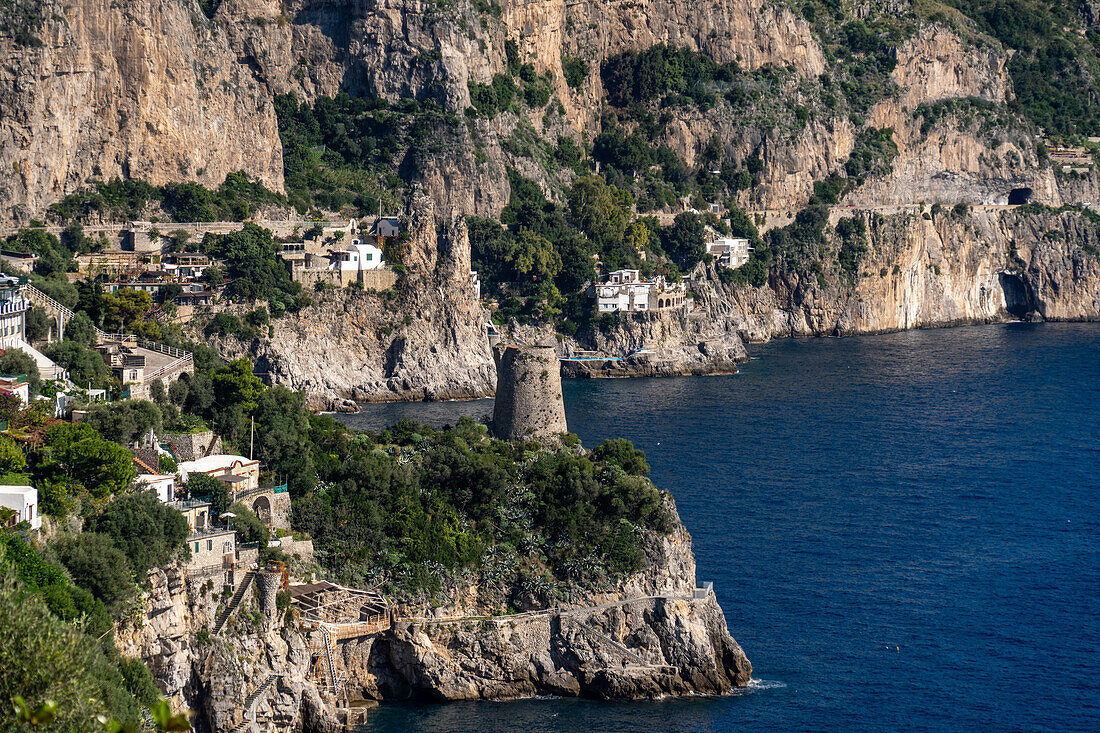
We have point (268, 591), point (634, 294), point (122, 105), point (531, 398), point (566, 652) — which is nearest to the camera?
point (268, 591)

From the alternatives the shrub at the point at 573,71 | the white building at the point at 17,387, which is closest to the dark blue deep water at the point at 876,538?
the white building at the point at 17,387

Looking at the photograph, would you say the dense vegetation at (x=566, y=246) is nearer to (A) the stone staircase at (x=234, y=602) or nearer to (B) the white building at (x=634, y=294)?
(B) the white building at (x=634, y=294)

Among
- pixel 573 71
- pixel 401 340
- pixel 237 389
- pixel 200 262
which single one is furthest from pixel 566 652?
pixel 573 71

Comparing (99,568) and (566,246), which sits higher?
(566,246)

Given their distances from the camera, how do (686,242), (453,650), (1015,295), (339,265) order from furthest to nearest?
1. (1015,295)
2. (686,242)
3. (339,265)
4. (453,650)

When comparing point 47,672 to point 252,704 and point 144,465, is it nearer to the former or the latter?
point 252,704

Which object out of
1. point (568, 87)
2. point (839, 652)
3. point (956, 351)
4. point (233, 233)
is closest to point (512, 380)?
point (839, 652)

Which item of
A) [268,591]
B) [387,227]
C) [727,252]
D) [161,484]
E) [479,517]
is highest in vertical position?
[387,227]
